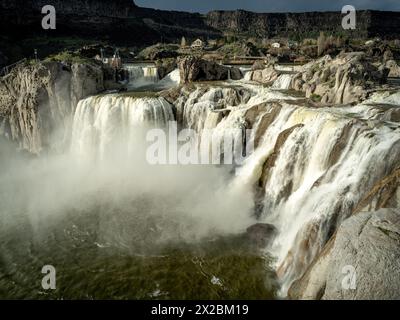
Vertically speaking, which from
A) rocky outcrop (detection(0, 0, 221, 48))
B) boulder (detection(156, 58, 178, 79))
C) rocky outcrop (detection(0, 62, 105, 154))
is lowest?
rocky outcrop (detection(0, 62, 105, 154))

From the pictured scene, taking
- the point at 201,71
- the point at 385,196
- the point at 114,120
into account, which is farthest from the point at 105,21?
the point at 385,196

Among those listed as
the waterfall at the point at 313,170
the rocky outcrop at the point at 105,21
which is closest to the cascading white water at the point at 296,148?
the waterfall at the point at 313,170

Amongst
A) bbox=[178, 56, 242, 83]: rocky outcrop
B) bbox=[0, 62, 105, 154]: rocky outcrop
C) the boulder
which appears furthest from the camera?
the boulder

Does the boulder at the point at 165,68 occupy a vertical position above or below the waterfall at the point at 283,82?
above

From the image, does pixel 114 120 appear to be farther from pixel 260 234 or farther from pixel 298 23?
pixel 298 23
